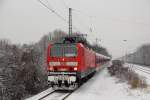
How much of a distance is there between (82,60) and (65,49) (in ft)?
4.31

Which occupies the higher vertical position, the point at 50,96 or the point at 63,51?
the point at 63,51

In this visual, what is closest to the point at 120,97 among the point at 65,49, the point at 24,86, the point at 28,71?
Result: the point at 65,49

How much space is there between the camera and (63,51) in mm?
18000

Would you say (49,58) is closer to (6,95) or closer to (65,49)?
(65,49)

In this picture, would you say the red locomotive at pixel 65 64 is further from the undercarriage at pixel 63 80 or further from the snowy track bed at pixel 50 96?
the snowy track bed at pixel 50 96

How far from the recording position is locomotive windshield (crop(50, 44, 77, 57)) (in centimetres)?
1783

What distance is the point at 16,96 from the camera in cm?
1852

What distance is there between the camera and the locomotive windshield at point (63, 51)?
17828 mm

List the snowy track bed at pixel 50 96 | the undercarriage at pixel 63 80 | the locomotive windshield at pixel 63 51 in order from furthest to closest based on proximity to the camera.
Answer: the locomotive windshield at pixel 63 51
the undercarriage at pixel 63 80
the snowy track bed at pixel 50 96

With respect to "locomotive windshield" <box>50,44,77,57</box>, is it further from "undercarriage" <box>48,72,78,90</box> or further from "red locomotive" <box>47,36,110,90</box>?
"undercarriage" <box>48,72,78,90</box>

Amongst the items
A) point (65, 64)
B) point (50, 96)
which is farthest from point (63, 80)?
point (50, 96)

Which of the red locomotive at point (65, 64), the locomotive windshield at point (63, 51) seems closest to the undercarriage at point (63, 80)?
the red locomotive at point (65, 64)

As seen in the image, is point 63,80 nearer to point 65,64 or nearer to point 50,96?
point 65,64

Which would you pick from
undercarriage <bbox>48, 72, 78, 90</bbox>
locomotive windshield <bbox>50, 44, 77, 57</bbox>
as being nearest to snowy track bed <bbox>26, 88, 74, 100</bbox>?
undercarriage <bbox>48, 72, 78, 90</bbox>
